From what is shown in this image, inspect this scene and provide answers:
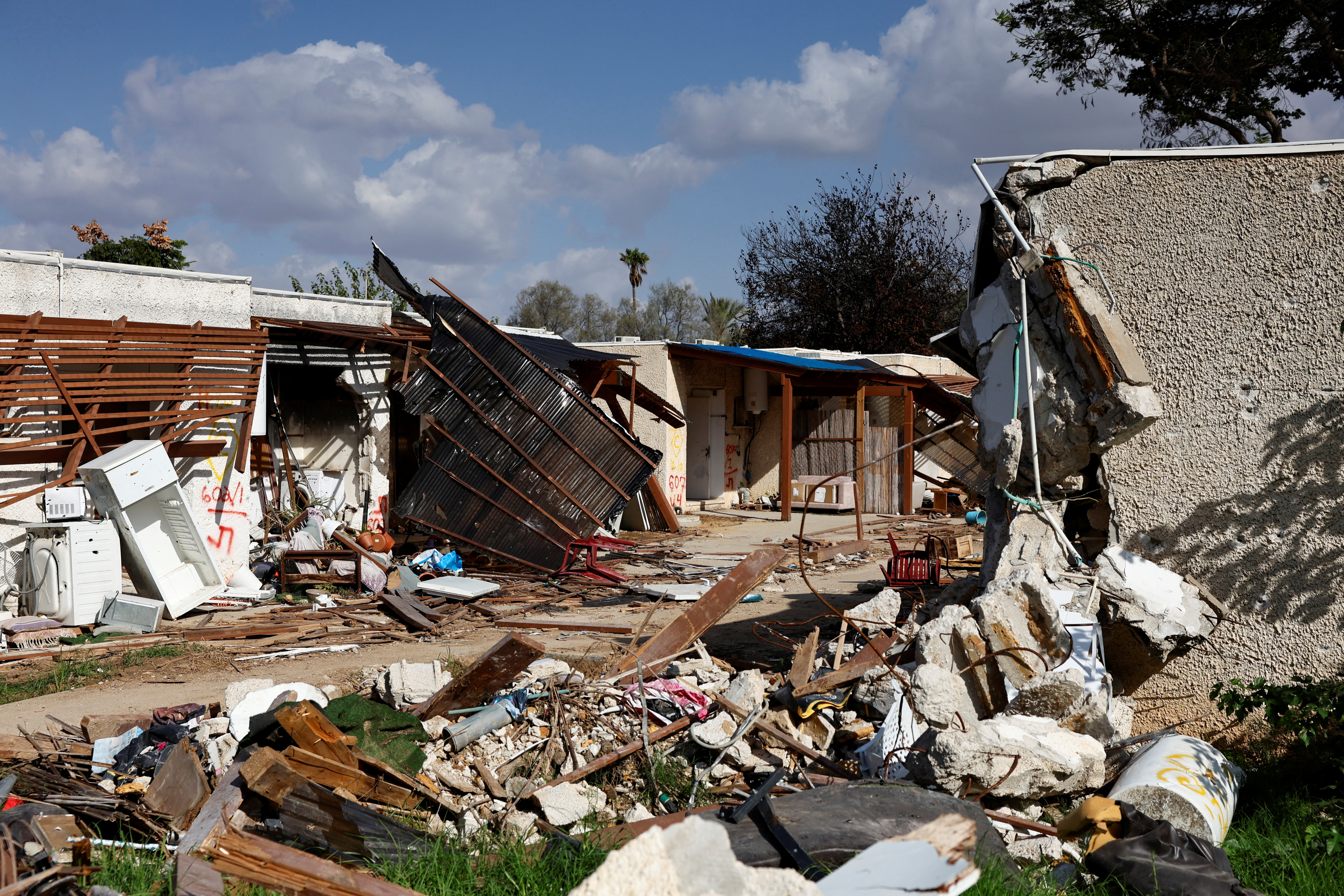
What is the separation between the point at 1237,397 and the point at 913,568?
4.49 meters

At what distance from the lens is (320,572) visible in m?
11.2

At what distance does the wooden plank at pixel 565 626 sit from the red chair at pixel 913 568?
Answer: 2588 millimetres

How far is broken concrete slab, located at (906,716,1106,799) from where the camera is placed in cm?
406

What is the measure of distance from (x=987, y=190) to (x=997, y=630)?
2.59m

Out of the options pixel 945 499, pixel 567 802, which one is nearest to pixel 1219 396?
pixel 567 802

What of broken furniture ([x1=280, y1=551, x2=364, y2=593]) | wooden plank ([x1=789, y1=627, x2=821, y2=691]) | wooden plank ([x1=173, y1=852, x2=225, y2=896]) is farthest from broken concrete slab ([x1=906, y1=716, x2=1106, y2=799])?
broken furniture ([x1=280, y1=551, x2=364, y2=593])

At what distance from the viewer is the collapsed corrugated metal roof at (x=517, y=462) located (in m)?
12.4

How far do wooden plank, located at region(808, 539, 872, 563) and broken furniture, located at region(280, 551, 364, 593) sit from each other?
19.9 ft

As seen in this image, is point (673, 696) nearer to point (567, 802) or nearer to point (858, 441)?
point (567, 802)

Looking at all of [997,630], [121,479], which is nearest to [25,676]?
[121,479]

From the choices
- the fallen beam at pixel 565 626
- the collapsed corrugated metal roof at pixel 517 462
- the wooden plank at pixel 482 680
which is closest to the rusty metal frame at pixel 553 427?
the collapsed corrugated metal roof at pixel 517 462

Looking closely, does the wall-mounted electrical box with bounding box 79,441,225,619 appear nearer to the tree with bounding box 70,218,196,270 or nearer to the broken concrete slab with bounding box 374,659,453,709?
the broken concrete slab with bounding box 374,659,453,709

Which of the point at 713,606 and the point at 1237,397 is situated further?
the point at 713,606

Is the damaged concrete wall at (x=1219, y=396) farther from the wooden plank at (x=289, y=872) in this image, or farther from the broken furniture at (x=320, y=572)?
the broken furniture at (x=320, y=572)
